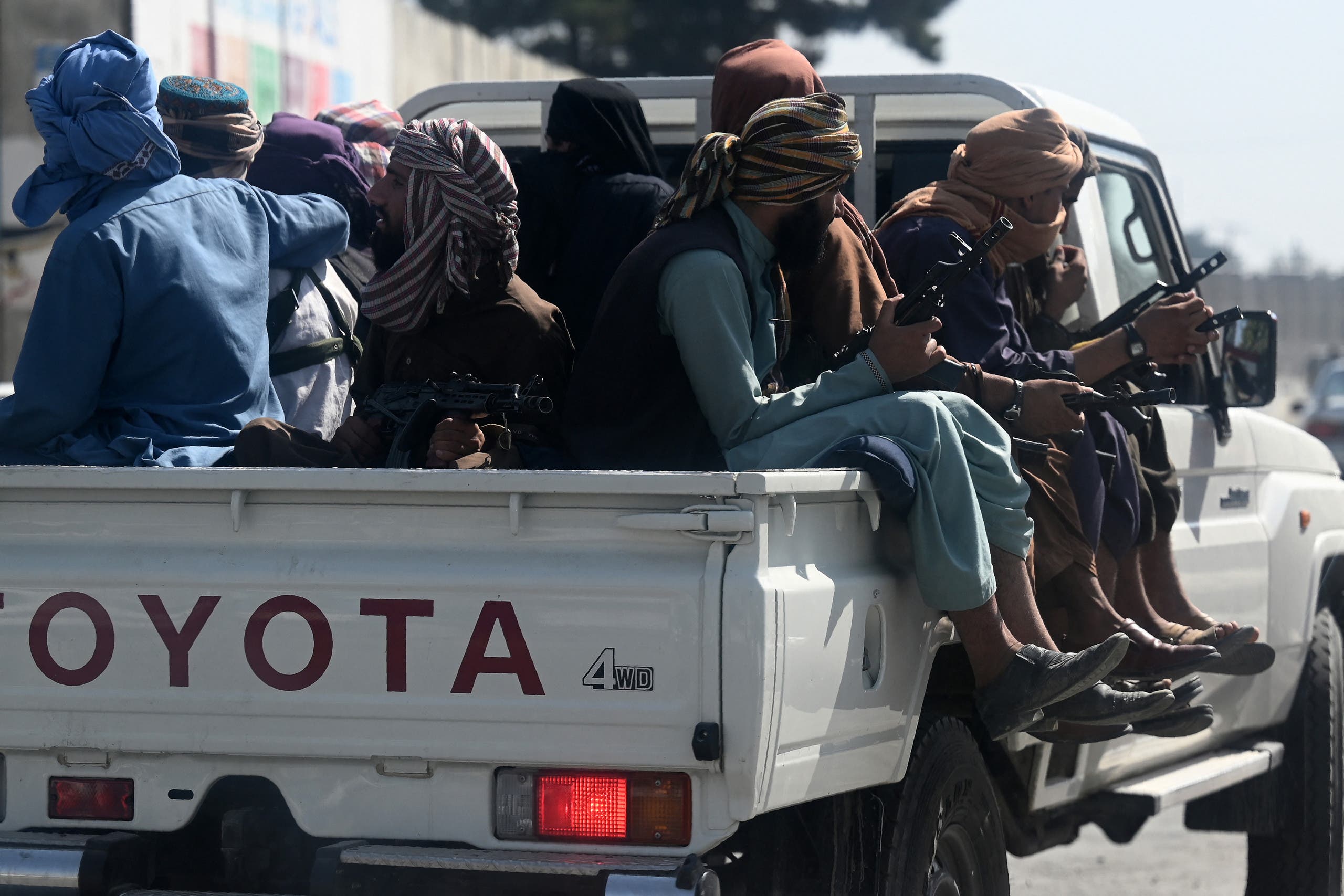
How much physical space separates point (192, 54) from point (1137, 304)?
30.4 feet

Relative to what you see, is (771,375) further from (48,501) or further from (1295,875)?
(1295,875)

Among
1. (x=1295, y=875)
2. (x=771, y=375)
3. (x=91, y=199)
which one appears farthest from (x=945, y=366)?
(x=1295, y=875)

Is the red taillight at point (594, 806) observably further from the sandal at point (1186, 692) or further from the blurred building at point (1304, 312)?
the blurred building at point (1304, 312)

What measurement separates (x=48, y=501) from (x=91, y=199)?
3.39 feet

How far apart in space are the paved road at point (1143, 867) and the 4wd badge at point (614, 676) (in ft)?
12.6

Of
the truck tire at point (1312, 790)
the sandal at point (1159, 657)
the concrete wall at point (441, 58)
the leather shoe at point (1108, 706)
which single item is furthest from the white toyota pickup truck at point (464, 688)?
the concrete wall at point (441, 58)

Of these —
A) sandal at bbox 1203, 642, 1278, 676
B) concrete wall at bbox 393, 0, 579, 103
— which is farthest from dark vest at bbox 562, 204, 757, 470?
concrete wall at bbox 393, 0, 579, 103

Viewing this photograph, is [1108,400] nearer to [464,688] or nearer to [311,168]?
[464,688]

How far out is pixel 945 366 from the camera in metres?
3.89

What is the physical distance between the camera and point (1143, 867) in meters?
6.88

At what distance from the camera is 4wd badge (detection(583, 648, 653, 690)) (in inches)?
114

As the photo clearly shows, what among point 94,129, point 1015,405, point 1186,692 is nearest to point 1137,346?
point 1015,405

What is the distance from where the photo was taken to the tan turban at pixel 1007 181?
4465 mm

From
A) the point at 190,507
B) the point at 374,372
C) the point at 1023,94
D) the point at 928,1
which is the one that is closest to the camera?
the point at 190,507
